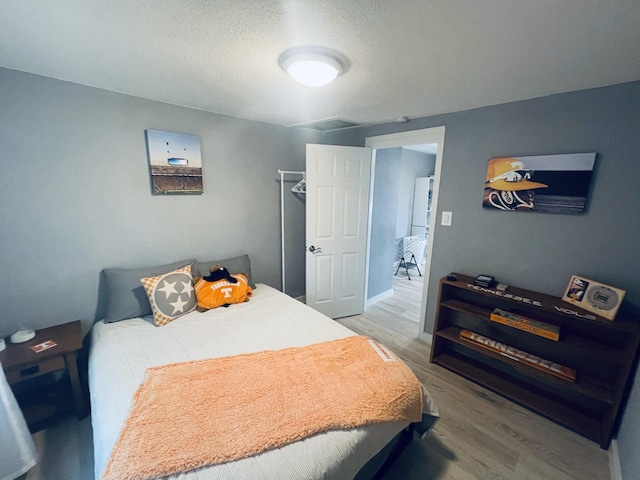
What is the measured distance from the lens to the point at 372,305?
144 inches

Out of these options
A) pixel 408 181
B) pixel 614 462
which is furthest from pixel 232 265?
pixel 408 181

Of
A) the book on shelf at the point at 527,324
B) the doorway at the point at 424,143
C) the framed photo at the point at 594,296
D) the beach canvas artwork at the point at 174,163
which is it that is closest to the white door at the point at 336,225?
the doorway at the point at 424,143

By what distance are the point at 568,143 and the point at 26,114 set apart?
3.67 meters

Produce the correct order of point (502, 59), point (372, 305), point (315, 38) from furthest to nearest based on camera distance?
1. point (372, 305)
2. point (502, 59)
3. point (315, 38)

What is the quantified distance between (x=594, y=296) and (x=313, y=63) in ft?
7.58

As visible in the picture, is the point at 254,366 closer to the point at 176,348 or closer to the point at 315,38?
the point at 176,348

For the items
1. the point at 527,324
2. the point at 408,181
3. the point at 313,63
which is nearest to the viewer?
the point at 313,63

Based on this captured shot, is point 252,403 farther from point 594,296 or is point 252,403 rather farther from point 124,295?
point 594,296

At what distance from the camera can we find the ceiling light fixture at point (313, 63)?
1314 millimetres

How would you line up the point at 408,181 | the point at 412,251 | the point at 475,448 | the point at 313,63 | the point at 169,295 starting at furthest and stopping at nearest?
the point at 408,181
the point at 412,251
the point at 169,295
the point at 475,448
the point at 313,63

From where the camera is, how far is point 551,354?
6.52 feet

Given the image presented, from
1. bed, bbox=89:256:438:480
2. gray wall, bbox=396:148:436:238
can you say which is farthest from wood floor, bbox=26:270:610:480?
gray wall, bbox=396:148:436:238

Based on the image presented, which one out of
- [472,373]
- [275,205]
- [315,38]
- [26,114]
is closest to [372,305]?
[472,373]

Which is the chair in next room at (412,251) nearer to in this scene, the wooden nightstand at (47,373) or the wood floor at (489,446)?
the wood floor at (489,446)
